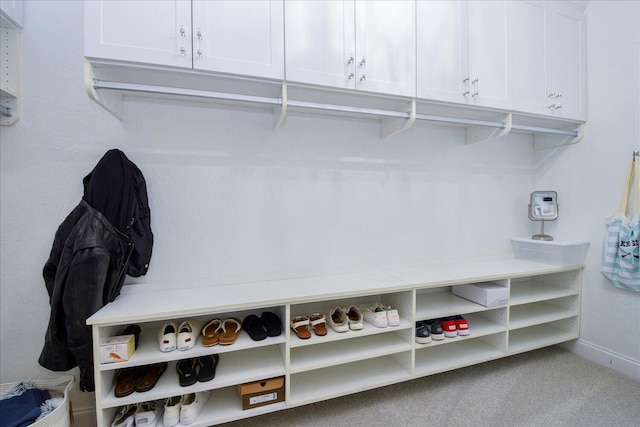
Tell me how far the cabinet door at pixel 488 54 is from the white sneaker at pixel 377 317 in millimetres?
1411

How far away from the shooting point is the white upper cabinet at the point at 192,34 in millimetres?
1156

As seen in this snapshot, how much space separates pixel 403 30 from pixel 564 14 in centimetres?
142

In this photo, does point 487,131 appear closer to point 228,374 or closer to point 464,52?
point 464,52

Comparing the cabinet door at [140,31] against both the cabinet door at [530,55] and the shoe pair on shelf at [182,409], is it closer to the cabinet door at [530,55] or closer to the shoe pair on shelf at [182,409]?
the shoe pair on shelf at [182,409]

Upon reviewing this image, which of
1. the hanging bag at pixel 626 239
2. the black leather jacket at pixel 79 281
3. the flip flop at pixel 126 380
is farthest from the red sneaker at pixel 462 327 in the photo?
the black leather jacket at pixel 79 281

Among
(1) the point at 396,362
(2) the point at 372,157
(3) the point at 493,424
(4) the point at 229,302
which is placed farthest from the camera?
(2) the point at 372,157

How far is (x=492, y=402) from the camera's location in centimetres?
159

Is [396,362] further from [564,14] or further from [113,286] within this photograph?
[564,14]

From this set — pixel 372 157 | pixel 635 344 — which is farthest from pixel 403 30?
pixel 635 344

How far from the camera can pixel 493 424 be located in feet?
4.71

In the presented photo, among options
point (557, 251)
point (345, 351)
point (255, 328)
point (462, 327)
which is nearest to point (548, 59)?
point (557, 251)

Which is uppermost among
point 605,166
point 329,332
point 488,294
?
point 605,166

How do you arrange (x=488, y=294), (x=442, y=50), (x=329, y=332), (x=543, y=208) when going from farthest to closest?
(x=543, y=208)
(x=488, y=294)
(x=442, y=50)
(x=329, y=332)

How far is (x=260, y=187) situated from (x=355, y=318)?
0.98 m
